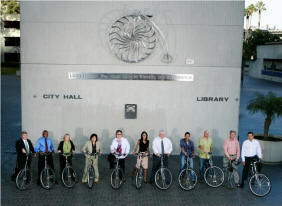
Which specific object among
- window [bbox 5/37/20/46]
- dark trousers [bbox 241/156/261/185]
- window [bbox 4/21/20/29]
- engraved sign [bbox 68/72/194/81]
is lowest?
dark trousers [bbox 241/156/261/185]

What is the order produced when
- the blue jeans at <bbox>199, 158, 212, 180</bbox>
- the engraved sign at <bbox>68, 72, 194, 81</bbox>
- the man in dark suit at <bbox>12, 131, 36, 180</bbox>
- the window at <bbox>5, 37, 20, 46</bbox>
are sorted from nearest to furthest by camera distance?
1. the man in dark suit at <bbox>12, 131, 36, 180</bbox>
2. the blue jeans at <bbox>199, 158, 212, 180</bbox>
3. the engraved sign at <bbox>68, 72, 194, 81</bbox>
4. the window at <bbox>5, 37, 20, 46</bbox>

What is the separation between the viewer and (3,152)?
14.1 m

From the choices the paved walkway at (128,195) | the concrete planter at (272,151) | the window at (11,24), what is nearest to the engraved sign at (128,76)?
the paved walkway at (128,195)

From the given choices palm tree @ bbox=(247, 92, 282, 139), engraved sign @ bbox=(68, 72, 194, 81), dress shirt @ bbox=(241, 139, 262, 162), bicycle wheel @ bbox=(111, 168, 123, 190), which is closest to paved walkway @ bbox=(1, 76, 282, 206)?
bicycle wheel @ bbox=(111, 168, 123, 190)

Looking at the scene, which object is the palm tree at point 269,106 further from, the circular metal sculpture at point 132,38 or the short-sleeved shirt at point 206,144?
the circular metal sculpture at point 132,38

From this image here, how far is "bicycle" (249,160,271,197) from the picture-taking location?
10.1m

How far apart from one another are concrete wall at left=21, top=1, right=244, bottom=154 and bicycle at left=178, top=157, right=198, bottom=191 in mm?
3333

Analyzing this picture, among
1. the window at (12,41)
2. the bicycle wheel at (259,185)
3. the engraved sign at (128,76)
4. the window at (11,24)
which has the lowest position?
the bicycle wheel at (259,185)

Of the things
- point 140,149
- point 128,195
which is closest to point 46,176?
point 128,195

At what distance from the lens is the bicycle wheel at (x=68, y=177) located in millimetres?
10344

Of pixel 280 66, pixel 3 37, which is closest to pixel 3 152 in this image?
pixel 280 66

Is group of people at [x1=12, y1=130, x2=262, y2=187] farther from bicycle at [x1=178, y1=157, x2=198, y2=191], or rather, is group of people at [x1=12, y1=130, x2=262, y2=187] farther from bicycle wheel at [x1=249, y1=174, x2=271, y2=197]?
bicycle wheel at [x1=249, y1=174, x2=271, y2=197]

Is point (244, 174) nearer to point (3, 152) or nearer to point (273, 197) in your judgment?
point (273, 197)

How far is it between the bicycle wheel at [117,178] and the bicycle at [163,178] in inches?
43.5
